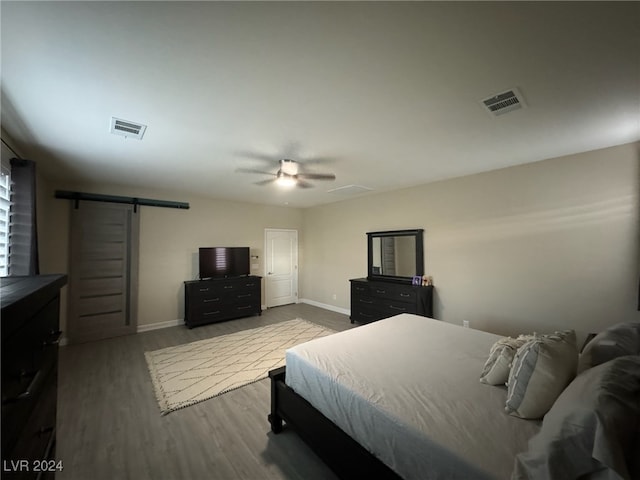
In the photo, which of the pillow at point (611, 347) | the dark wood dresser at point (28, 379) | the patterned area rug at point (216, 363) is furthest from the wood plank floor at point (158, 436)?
the pillow at point (611, 347)

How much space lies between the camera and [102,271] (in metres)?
4.26

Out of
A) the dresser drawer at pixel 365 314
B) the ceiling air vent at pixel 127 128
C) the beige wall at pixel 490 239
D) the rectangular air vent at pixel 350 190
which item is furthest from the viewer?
the dresser drawer at pixel 365 314

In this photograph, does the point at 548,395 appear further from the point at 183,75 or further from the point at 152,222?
the point at 152,222

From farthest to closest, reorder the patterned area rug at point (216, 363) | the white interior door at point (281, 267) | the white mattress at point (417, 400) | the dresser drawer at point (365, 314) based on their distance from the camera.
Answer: the white interior door at point (281, 267), the dresser drawer at point (365, 314), the patterned area rug at point (216, 363), the white mattress at point (417, 400)

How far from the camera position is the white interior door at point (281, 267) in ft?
20.9

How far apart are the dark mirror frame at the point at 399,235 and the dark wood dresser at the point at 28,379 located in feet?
14.5

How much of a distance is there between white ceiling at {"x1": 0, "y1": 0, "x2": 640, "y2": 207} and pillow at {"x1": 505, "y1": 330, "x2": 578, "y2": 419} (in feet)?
5.55

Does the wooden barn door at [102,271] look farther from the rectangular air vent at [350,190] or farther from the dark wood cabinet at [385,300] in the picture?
the dark wood cabinet at [385,300]

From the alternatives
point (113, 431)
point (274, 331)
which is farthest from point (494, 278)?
point (113, 431)

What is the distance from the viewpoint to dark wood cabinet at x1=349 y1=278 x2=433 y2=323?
13.7ft

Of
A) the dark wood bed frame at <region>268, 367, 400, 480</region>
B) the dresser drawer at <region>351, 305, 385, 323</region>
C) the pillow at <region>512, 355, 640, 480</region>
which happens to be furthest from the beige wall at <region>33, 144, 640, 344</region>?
the dark wood bed frame at <region>268, 367, 400, 480</region>

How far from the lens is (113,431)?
2.12m

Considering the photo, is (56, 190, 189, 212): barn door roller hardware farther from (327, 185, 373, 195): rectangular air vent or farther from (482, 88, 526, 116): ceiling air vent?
(482, 88, 526, 116): ceiling air vent

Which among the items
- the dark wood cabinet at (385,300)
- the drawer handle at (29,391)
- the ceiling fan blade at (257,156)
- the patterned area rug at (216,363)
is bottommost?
the patterned area rug at (216,363)
